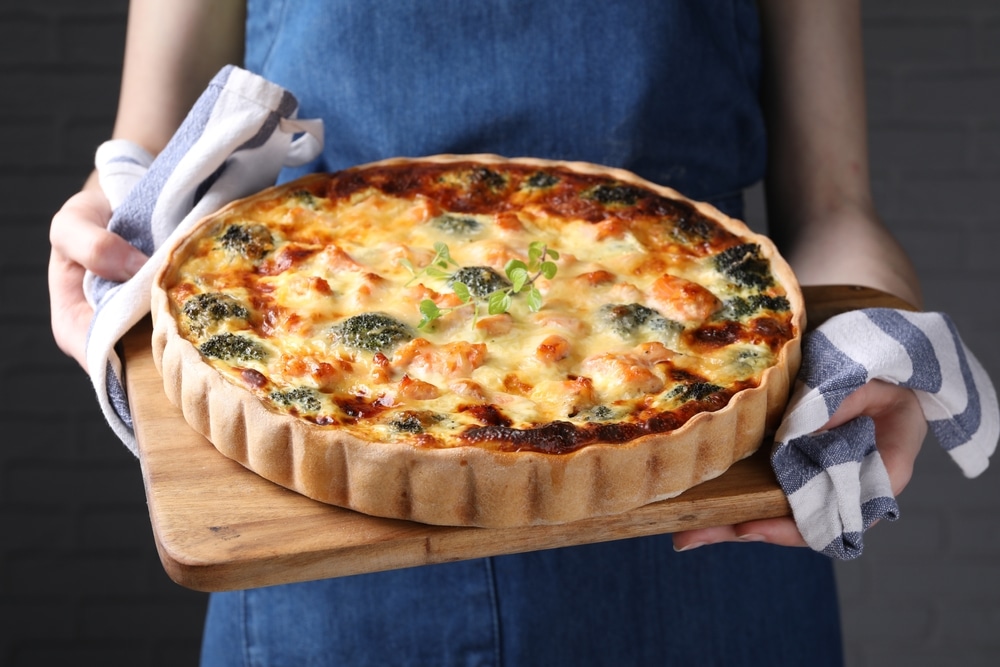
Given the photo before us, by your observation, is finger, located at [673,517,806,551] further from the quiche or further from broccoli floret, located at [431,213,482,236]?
broccoli floret, located at [431,213,482,236]

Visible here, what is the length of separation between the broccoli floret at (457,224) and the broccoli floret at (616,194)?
0.83ft

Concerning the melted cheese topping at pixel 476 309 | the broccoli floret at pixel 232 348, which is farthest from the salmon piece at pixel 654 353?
the broccoli floret at pixel 232 348

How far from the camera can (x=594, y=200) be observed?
88.1 inches

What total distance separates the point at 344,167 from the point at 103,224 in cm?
55

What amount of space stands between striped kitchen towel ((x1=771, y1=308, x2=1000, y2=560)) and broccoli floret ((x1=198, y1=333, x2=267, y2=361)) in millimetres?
794

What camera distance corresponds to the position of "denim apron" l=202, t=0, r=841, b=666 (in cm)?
230

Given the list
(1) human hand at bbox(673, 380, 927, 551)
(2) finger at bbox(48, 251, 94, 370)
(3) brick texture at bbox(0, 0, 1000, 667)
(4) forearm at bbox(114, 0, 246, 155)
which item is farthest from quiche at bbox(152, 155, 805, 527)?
(3) brick texture at bbox(0, 0, 1000, 667)

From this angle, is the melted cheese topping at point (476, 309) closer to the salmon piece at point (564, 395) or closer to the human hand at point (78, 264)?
the salmon piece at point (564, 395)

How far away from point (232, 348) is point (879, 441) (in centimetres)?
105

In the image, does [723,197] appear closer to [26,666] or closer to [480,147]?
[480,147]

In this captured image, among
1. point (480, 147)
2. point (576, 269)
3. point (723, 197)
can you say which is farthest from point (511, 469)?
point (723, 197)

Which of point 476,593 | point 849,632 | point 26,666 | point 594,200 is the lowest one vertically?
point 26,666

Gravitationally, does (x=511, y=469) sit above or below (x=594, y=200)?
below

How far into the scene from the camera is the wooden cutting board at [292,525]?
1463 mm
